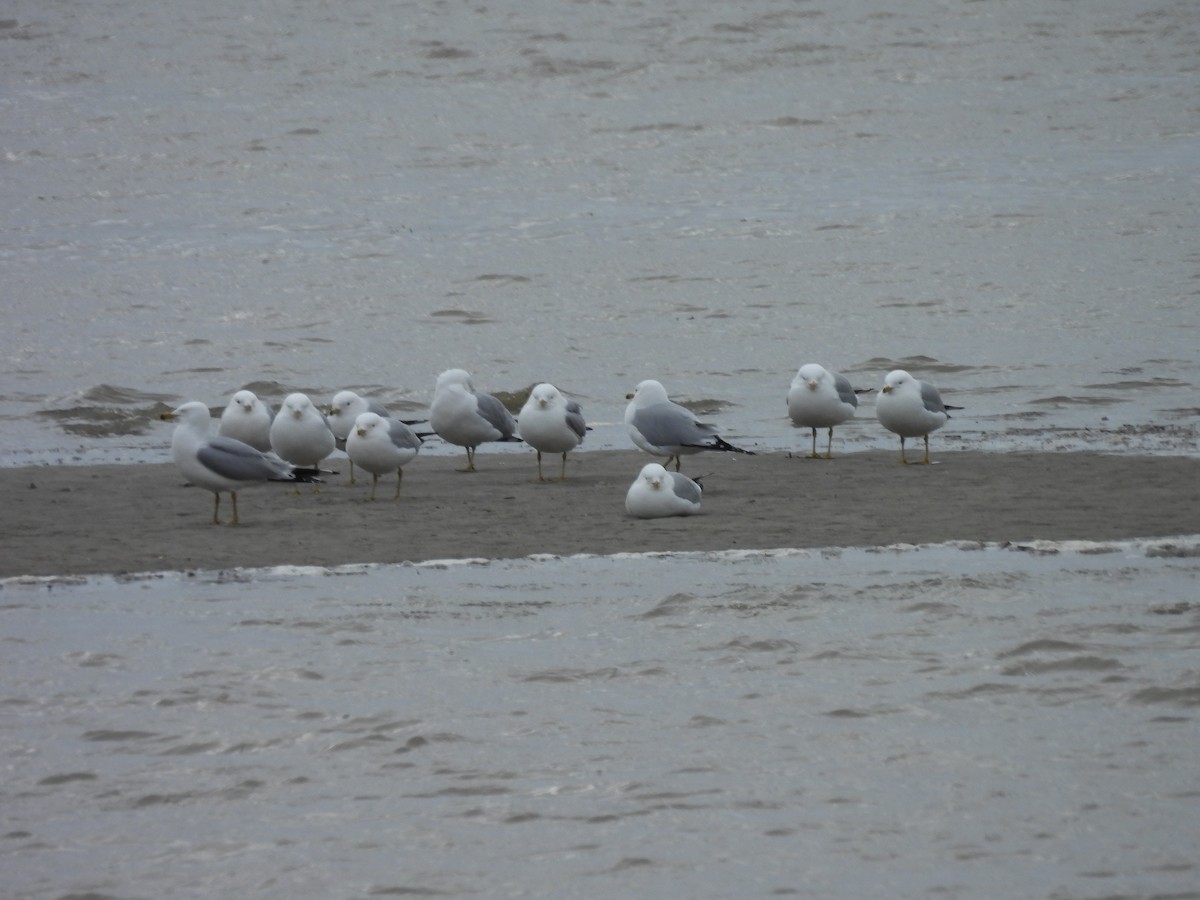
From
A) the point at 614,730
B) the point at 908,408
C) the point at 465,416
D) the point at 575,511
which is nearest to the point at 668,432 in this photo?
the point at 575,511

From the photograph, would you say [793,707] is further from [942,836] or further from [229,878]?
[229,878]

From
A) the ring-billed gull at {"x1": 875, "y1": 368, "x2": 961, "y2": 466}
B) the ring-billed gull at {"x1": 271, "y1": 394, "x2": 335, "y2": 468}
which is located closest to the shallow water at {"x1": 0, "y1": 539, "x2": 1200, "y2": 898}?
the ring-billed gull at {"x1": 271, "y1": 394, "x2": 335, "y2": 468}

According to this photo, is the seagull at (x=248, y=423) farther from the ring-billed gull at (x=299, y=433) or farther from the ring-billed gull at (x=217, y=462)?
the ring-billed gull at (x=217, y=462)

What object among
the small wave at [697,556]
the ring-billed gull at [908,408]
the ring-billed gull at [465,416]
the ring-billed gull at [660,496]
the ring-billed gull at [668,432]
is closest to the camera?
the small wave at [697,556]

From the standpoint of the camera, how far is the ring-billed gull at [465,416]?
1329 cm

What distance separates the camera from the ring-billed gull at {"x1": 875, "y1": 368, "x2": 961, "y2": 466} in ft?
42.8

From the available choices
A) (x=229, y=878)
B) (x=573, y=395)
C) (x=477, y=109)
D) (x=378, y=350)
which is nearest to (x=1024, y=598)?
(x=229, y=878)

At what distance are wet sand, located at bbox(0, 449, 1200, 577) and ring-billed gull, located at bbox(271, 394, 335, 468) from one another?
303 mm

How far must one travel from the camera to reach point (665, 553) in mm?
9570

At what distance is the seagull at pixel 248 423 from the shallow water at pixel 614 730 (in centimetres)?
348

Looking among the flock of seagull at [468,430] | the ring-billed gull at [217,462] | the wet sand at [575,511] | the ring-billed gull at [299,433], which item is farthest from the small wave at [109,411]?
the ring-billed gull at [217,462]

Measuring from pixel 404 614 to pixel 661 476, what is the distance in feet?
8.83

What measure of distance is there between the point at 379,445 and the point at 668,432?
1996 millimetres

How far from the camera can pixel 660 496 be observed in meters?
10.6
